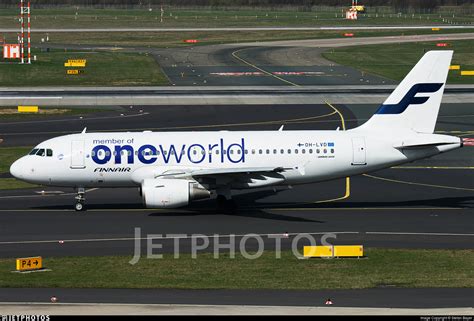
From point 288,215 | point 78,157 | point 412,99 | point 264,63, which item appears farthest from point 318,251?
point 264,63

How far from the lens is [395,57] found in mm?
144375

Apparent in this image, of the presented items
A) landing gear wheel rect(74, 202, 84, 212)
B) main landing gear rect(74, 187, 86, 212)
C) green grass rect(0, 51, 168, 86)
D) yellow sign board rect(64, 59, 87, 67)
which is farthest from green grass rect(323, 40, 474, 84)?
landing gear wheel rect(74, 202, 84, 212)

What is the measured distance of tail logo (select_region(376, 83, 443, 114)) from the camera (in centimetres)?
5334

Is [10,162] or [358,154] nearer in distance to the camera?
[358,154]

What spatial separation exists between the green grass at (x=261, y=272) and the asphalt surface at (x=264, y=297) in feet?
2.88

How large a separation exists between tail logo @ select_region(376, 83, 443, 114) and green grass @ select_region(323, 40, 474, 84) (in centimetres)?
6381

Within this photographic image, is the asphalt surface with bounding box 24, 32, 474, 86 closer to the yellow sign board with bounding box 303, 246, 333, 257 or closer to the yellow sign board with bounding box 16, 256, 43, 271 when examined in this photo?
the yellow sign board with bounding box 303, 246, 333, 257

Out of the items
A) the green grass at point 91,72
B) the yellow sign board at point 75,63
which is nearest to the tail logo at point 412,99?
the green grass at point 91,72

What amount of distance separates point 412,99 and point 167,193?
48.1ft

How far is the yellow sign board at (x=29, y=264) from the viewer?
3929cm

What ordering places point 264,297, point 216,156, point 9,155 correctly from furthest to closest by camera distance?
point 9,155
point 216,156
point 264,297

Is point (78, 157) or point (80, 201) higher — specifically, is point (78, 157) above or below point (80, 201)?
above

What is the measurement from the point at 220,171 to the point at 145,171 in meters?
4.42

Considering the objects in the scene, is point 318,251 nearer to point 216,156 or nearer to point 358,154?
point 358,154
